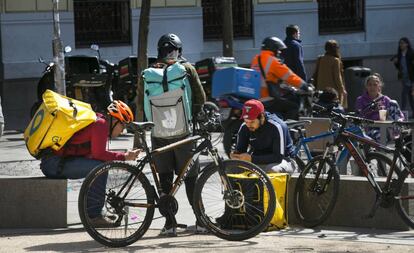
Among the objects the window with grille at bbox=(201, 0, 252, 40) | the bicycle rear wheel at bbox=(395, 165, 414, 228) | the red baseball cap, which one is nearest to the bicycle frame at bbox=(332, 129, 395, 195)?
the bicycle rear wheel at bbox=(395, 165, 414, 228)

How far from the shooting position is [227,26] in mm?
19906

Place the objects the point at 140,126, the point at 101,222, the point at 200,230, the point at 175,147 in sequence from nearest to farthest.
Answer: the point at 101,222, the point at 140,126, the point at 175,147, the point at 200,230

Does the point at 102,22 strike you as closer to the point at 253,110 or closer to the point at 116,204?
the point at 253,110

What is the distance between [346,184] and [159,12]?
13.0 meters

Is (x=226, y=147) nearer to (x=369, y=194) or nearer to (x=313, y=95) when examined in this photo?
(x=313, y=95)

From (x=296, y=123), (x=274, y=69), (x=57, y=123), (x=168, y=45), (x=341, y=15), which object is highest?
(x=168, y=45)

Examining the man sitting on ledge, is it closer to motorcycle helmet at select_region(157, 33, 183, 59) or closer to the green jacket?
the green jacket

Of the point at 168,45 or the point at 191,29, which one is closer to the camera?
the point at 168,45

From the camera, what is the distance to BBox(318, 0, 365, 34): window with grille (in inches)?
975

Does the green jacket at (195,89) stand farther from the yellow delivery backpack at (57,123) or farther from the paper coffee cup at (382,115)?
the paper coffee cup at (382,115)

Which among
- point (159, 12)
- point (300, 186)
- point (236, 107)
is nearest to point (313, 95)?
point (236, 107)

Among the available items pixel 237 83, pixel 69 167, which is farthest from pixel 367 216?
pixel 237 83

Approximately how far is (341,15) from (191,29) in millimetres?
3834

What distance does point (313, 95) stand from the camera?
13.4 metres
